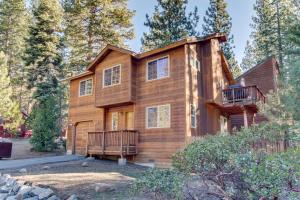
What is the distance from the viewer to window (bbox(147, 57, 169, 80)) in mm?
13359

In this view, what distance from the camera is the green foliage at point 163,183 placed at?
500 centimetres

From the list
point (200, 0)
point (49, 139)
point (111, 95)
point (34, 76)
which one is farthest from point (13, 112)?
point (200, 0)

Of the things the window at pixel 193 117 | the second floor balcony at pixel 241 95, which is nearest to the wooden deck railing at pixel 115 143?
the window at pixel 193 117

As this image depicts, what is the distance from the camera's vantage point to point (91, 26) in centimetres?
2630

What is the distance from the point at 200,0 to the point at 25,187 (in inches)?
1002

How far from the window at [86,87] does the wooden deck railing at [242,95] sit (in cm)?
831

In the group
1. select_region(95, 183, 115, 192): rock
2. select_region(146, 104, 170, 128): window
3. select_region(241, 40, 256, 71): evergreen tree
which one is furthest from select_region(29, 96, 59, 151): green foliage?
select_region(241, 40, 256, 71): evergreen tree

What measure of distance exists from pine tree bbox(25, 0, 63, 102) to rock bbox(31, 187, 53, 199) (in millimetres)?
16643

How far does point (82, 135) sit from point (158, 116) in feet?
21.1

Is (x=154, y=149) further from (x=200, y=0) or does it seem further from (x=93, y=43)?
(x=200, y=0)

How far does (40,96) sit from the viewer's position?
23453mm

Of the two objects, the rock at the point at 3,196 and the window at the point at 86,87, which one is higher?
the window at the point at 86,87

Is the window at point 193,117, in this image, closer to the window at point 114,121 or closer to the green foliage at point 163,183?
the window at point 114,121

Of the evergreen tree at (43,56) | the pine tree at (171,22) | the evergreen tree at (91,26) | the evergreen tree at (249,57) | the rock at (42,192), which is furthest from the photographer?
the evergreen tree at (249,57)
